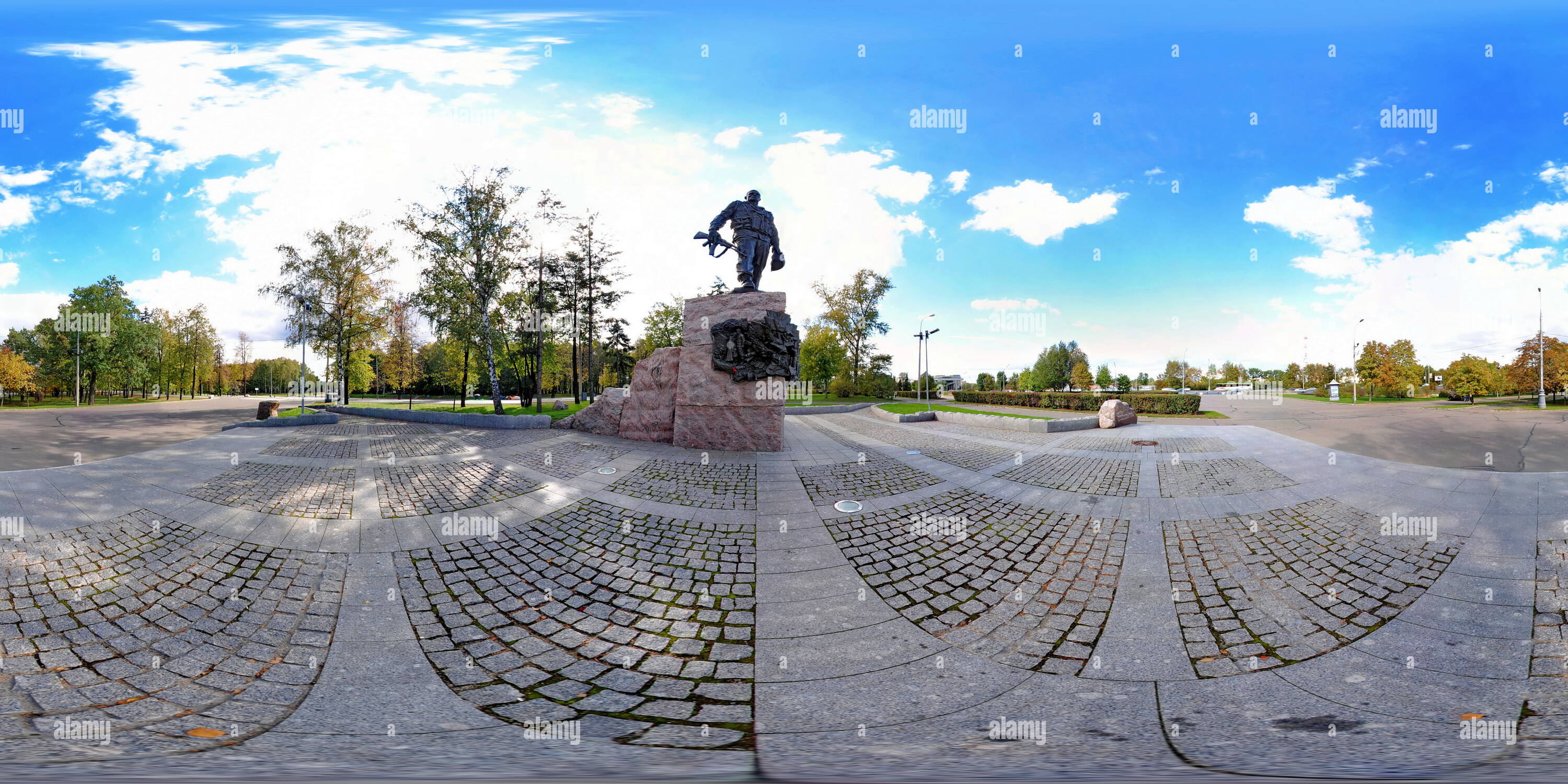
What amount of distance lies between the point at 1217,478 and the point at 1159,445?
354cm

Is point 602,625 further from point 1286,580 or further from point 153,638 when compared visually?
point 1286,580

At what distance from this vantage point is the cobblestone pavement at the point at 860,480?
6340mm

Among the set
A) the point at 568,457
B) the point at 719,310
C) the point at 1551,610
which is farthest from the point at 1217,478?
the point at 568,457

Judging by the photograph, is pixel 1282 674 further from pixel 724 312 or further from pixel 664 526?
pixel 724 312

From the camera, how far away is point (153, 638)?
133 inches

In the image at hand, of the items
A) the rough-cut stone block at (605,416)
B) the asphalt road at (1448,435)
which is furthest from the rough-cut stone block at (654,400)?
the asphalt road at (1448,435)

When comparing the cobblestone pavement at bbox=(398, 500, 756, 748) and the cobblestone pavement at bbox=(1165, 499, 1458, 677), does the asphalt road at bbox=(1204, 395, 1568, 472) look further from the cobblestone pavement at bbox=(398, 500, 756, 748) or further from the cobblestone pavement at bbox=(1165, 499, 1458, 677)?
the cobblestone pavement at bbox=(398, 500, 756, 748)

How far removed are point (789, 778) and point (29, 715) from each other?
161 inches

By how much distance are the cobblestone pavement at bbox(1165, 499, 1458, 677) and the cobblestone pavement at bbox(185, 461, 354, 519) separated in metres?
7.34

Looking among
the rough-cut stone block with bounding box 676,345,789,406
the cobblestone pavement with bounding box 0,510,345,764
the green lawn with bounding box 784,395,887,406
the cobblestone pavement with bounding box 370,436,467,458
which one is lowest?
the cobblestone pavement with bounding box 0,510,345,764

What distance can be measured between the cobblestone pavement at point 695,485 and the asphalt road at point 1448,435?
9.74m

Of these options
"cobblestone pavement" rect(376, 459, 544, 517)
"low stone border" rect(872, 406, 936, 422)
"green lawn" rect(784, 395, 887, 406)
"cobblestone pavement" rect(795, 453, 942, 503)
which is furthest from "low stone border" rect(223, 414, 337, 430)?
"green lawn" rect(784, 395, 887, 406)

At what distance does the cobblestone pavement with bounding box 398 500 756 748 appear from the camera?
9.27 ft

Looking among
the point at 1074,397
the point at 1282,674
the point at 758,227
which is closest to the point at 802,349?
the point at 1074,397
